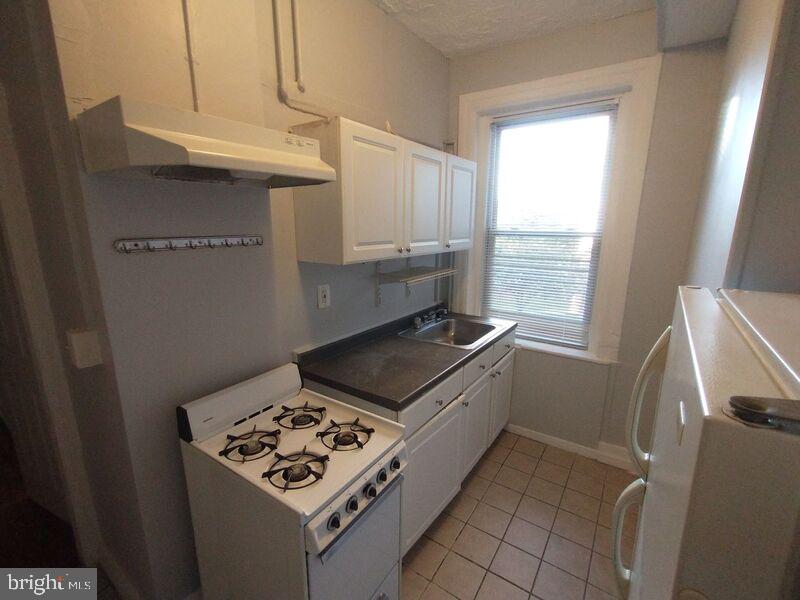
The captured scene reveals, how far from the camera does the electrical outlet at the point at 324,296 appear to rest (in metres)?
1.84

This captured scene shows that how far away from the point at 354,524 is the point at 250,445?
45 cm

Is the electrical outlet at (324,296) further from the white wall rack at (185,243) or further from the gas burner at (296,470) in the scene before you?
the gas burner at (296,470)

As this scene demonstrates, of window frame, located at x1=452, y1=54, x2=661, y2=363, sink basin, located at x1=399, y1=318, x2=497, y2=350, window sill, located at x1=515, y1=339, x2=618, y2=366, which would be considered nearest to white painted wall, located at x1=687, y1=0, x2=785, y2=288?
window frame, located at x1=452, y1=54, x2=661, y2=363

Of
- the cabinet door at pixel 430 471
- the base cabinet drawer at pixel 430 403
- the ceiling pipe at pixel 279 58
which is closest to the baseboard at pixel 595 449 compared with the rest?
the cabinet door at pixel 430 471

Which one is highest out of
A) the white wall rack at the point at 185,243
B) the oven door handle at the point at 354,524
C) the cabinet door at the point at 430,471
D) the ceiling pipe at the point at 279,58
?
the ceiling pipe at the point at 279,58

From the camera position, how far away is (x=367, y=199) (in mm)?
1595

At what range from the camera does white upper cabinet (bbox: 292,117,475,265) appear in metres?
1.47

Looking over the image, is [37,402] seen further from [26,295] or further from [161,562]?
[161,562]

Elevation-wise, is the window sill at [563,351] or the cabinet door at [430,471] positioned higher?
the window sill at [563,351]

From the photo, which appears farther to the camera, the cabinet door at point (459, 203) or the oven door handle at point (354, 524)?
the cabinet door at point (459, 203)

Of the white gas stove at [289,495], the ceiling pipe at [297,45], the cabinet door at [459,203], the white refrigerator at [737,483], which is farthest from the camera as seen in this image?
the cabinet door at [459,203]

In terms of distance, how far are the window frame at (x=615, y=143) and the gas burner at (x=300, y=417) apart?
67.7 inches

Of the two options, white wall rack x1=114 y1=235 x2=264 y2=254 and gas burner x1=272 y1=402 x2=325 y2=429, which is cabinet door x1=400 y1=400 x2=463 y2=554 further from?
white wall rack x1=114 y1=235 x2=264 y2=254

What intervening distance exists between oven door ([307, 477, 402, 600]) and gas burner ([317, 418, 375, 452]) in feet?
0.61
